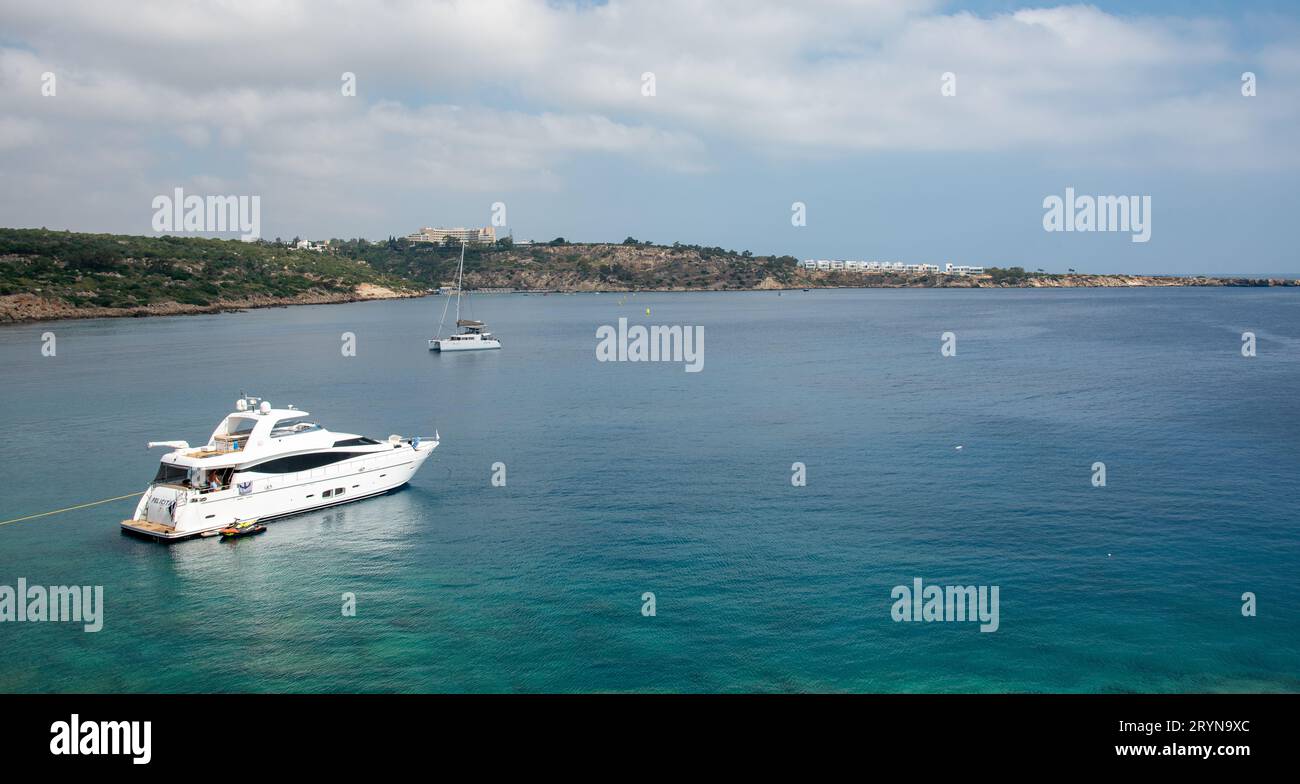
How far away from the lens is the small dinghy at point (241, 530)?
35.7 metres

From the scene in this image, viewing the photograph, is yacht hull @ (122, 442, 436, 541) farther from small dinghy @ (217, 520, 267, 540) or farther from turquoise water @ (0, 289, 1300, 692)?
turquoise water @ (0, 289, 1300, 692)

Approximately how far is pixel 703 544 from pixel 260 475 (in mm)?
18988

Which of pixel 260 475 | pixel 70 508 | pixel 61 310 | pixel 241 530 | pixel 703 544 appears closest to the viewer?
pixel 703 544

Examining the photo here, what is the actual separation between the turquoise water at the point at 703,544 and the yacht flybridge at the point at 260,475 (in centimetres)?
109

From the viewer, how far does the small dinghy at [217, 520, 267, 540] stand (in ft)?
117

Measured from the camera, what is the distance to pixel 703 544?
114 ft

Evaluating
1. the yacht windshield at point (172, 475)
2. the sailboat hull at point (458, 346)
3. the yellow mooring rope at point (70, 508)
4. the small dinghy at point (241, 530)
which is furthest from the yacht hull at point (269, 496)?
the sailboat hull at point (458, 346)

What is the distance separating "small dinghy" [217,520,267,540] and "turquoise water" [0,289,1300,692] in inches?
22.7

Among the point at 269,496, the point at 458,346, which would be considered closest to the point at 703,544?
the point at 269,496

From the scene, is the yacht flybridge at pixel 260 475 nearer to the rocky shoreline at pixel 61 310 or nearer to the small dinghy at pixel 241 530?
the small dinghy at pixel 241 530

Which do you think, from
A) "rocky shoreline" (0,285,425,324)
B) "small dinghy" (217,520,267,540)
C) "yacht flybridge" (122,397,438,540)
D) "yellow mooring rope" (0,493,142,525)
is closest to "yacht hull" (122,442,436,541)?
"yacht flybridge" (122,397,438,540)

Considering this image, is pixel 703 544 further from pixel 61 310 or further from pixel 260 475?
pixel 61 310

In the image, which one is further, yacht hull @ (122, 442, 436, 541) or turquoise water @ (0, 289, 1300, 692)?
yacht hull @ (122, 442, 436, 541)

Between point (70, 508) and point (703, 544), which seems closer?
point (703, 544)
